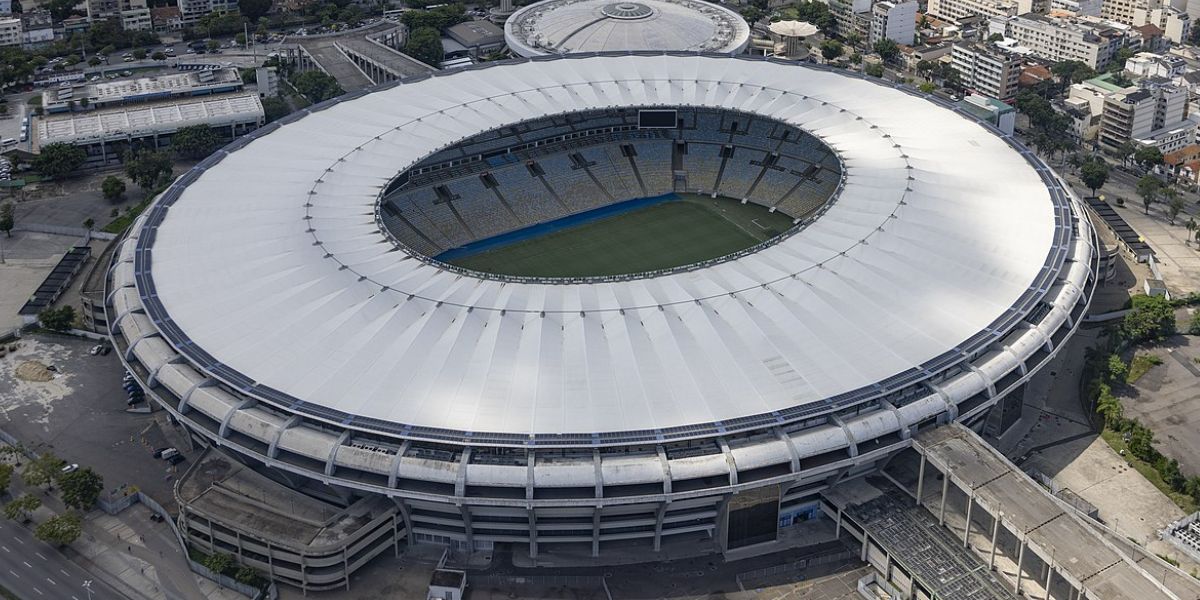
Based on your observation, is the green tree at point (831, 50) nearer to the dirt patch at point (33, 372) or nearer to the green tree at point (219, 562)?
the dirt patch at point (33, 372)

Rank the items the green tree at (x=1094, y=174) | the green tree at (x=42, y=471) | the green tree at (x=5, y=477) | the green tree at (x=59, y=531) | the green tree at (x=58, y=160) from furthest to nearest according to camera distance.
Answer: the green tree at (x=58, y=160), the green tree at (x=1094, y=174), the green tree at (x=42, y=471), the green tree at (x=5, y=477), the green tree at (x=59, y=531)

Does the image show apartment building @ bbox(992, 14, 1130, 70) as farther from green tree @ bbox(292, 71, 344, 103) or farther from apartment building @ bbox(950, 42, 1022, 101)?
green tree @ bbox(292, 71, 344, 103)

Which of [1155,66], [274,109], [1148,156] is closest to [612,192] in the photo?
[274,109]

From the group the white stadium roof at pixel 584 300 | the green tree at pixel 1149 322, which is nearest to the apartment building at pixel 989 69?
the white stadium roof at pixel 584 300

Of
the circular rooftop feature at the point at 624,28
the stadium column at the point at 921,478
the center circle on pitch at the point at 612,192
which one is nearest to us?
the stadium column at the point at 921,478

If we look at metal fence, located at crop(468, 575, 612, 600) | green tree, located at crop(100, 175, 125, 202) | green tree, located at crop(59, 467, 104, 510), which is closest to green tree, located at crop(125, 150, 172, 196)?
green tree, located at crop(100, 175, 125, 202)

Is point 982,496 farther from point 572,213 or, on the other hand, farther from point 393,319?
point 572,213

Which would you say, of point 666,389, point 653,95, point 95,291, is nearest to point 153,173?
point 95,291
